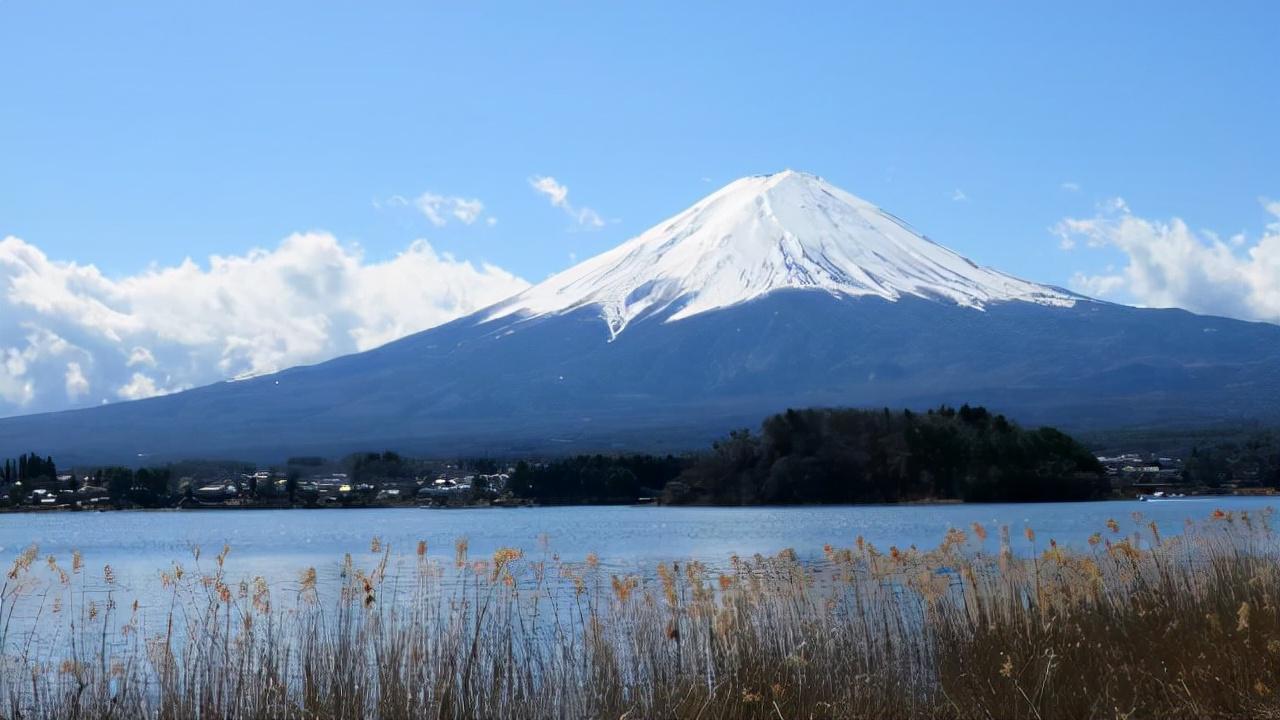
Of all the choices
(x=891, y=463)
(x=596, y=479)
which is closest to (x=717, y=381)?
(x=596, y=479)

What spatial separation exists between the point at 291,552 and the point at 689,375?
143m

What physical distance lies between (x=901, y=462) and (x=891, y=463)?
0.55 meters

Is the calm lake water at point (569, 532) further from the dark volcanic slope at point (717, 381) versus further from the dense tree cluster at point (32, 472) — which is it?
the dark volcanic slope at point (717, 381)

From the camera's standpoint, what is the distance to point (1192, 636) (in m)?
10.9

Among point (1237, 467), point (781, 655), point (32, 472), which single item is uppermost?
point (32, 472)

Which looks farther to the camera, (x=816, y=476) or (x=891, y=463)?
(x=816, y=476)

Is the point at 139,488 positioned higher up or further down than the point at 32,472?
further down

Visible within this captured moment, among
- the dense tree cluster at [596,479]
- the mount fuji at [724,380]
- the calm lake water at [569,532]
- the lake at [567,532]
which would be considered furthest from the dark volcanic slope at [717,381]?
the calm lake water at [569,532]

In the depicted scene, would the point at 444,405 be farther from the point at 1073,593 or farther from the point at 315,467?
the point at 1073,593

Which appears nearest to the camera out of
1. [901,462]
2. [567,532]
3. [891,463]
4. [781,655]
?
[781,655]

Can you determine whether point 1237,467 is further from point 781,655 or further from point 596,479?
point 781,655

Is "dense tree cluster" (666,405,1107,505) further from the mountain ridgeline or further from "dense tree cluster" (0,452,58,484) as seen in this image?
"dense tree cluster" (0,452,58,484)

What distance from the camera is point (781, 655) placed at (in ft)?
36.5

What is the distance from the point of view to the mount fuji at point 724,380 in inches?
6004
